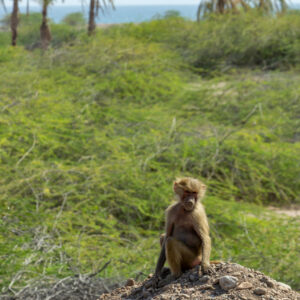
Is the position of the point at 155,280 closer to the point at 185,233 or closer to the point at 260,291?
the point at 185,233

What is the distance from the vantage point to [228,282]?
3188mm

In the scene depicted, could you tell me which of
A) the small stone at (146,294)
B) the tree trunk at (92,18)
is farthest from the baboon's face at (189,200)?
the tree trunk at (92,18)

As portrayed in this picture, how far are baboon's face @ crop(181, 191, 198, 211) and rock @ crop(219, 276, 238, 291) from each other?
1.74 feet

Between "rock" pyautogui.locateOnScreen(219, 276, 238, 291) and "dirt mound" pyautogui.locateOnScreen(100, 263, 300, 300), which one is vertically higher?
"rock" pyautogui.locateOnScreen(219, 276, 238, 291)

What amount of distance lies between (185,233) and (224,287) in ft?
1.71

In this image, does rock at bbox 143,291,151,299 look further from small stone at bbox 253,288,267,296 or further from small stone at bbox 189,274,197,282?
small stone at bbox 253,288,267,296

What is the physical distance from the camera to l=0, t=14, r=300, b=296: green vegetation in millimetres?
5965

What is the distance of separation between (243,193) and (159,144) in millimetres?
1601

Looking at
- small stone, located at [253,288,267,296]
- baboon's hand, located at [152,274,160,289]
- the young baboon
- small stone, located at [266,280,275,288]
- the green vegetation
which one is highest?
the young baboon

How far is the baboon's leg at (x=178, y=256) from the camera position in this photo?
11.5 ft

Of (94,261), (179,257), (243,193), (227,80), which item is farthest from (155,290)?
(227,80)

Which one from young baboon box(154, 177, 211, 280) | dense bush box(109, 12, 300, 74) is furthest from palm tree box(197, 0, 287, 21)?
young baboon box(154, 177, 211, 280)

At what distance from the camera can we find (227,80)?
15.3m

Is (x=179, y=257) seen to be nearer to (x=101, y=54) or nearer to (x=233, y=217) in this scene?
(x=233, y=217)
